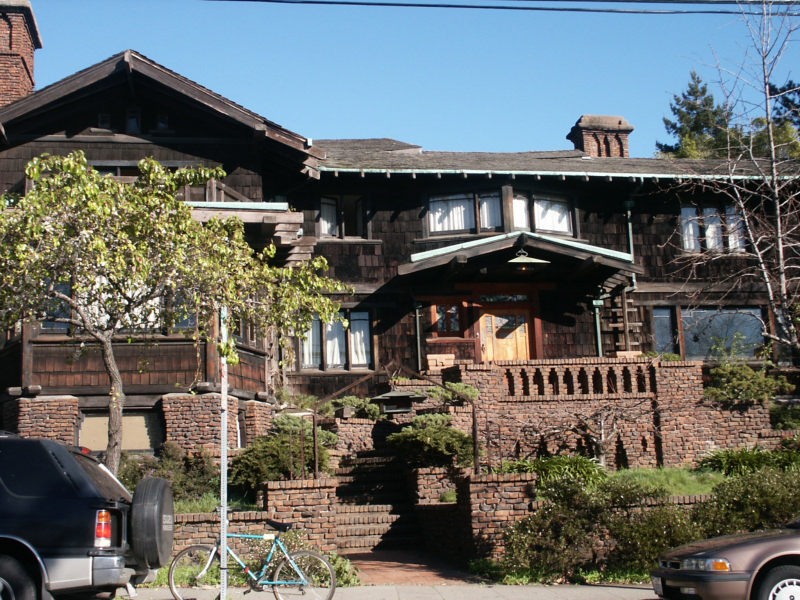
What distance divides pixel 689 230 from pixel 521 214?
4684 millimetres

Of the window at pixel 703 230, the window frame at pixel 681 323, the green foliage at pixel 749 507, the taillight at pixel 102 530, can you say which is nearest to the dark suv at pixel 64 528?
the taillight at pixel 102 530

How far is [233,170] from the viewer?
20.6m

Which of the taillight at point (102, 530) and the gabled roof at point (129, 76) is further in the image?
the gabled roof at point (129, 76)

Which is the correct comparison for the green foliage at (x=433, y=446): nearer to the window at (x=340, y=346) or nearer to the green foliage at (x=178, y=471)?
the green foliage at (x=178, y=471)

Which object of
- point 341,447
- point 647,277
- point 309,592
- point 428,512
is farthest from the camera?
point 647,277

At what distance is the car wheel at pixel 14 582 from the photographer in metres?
7.88

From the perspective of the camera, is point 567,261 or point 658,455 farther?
point 567,261

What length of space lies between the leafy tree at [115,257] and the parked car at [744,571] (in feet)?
19.0

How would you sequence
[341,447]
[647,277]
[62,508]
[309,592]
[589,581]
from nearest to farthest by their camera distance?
1. [62,508]
2. [309,592]
3. [589,581]
4. [341,447]
5. [647,277]

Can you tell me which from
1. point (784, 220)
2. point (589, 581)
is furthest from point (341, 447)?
point (784, 220)

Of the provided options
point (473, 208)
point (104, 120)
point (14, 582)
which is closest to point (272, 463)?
point (14, 582)

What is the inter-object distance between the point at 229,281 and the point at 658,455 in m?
9.29

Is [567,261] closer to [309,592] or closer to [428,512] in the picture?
[428,512]

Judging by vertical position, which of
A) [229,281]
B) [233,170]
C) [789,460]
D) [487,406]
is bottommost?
[789,460]
